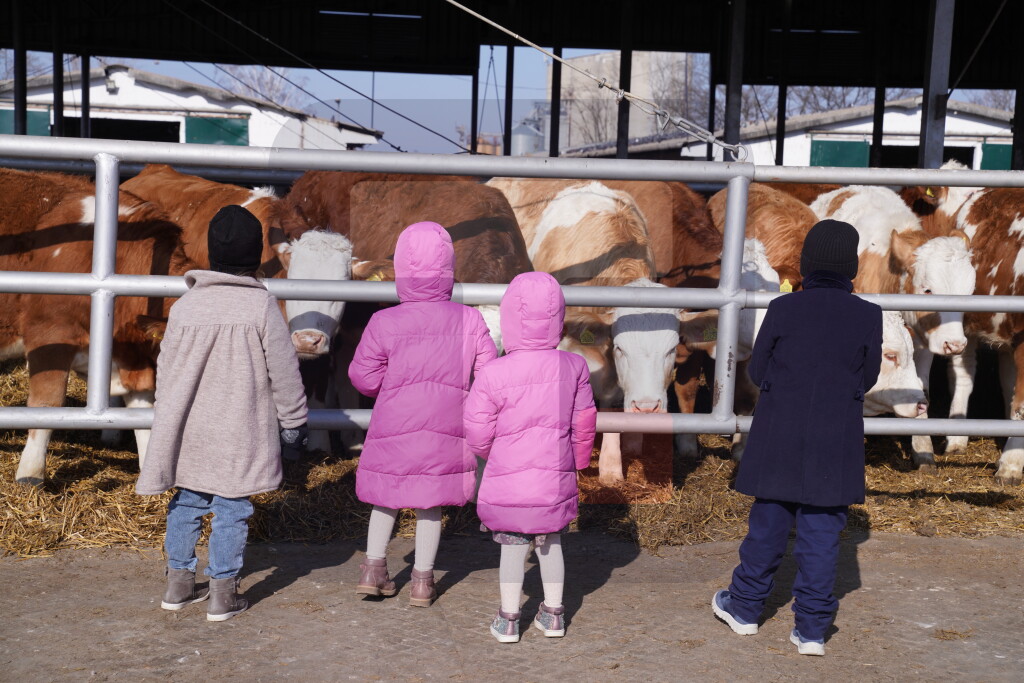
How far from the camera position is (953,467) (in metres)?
5.79

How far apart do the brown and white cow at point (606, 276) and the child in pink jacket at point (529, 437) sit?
4.04ft

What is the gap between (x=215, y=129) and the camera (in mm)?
32312

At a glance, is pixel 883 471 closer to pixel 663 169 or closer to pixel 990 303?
pixel 990 303

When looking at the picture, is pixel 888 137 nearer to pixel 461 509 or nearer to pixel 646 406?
pixel 646 406

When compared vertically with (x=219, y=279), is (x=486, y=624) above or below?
below

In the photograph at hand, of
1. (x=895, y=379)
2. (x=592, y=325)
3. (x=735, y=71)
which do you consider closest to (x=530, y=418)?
(x=592, y=325)

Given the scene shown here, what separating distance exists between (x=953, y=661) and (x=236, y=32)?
18.0m

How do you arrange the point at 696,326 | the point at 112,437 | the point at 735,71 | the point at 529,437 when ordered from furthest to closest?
1. the point at 735,71
2. the point at 112,437
3. the point at 696,326
4. the point at 529,437

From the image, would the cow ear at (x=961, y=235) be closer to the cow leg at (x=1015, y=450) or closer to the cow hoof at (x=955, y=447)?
the cow leg at (x=1015, y=450)

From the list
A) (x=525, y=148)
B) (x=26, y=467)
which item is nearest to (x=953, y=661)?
(x=26, y=467)

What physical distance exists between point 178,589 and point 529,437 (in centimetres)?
125

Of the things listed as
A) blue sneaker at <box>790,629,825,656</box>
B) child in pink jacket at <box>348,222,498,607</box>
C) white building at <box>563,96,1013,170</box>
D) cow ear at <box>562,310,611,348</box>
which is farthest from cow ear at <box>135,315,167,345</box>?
white building at <box>563,96,1013,170</box>

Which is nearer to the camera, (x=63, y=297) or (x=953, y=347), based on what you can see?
(x=63, y=297)

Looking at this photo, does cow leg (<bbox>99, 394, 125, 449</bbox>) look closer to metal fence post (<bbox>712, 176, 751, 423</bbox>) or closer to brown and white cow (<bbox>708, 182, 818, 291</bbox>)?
metal fence post (<bbox>712, 176, 751, 423</bbox>)
